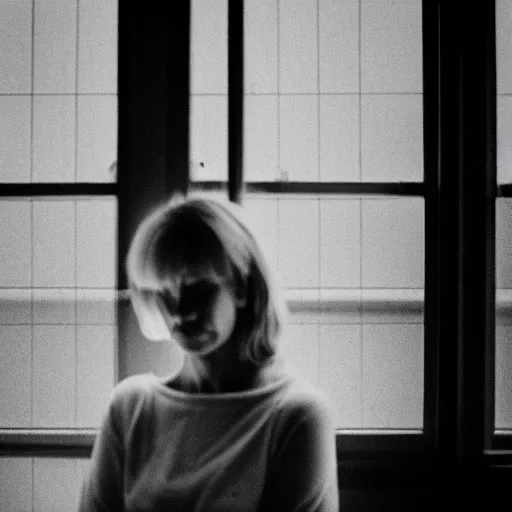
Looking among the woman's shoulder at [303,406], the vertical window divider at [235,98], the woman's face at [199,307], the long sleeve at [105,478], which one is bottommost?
the long sleeve at [105,478]

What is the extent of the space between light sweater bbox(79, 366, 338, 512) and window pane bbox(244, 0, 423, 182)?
20.2 inches

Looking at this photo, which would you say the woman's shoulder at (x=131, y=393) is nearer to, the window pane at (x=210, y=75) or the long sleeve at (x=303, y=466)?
the long sleeve at (x=303, y=466)

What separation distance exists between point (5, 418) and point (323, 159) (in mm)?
960

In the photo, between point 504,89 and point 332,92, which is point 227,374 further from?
point 504,89

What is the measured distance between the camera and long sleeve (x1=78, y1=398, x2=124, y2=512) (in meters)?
0.99

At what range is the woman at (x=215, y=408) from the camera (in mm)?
932

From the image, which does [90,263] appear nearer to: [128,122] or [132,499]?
[128,122]

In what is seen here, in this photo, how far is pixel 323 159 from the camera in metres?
1.28

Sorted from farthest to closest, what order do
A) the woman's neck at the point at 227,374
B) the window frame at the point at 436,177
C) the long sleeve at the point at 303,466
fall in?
the window frame at the point at 436,177, the woman's neck at the point at 227,374, the long sleeve at the point at 303,466

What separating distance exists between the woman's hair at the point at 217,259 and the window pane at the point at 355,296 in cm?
28

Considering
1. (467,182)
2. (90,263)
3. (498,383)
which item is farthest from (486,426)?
(90,263)

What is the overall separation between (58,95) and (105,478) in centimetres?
85

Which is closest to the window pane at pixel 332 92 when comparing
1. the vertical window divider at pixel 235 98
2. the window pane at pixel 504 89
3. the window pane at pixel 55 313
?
the vertical window divider at pixel 235 98

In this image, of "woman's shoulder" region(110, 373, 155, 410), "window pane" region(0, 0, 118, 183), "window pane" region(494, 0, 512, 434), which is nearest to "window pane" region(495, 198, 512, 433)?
"window pane" region(494, 0, 512, 434)
